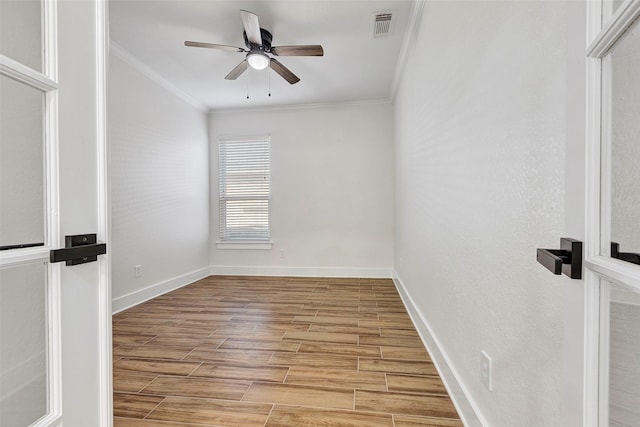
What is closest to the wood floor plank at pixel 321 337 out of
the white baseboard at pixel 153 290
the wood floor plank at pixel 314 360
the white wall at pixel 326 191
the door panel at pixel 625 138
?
the wood floor plank at pixel 314 360

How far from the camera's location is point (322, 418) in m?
1.41

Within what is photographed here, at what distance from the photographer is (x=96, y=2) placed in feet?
2.48

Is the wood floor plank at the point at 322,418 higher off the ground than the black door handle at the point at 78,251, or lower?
lower

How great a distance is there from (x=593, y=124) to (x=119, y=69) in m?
3.84

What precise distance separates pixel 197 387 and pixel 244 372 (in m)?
0.28

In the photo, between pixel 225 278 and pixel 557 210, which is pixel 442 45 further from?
pixel 225 278

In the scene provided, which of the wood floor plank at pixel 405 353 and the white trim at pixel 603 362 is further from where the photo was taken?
the wood floor plank at pixel 405 353

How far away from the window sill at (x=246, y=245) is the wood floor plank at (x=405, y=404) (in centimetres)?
332

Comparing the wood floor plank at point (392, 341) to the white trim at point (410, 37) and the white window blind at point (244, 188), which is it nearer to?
the white trim at point (410, 37)

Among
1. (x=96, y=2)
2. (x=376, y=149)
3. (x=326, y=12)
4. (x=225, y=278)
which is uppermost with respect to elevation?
(x=326, y=12)

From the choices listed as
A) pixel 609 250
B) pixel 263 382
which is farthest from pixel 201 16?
pixel 609 250

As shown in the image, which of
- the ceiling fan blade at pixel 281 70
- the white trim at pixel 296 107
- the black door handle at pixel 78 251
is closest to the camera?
the black door handle at pixel 78 251

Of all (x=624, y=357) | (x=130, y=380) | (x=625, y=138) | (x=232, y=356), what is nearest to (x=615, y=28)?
(x=625, y=138)

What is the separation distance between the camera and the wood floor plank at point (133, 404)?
4.82 feet
